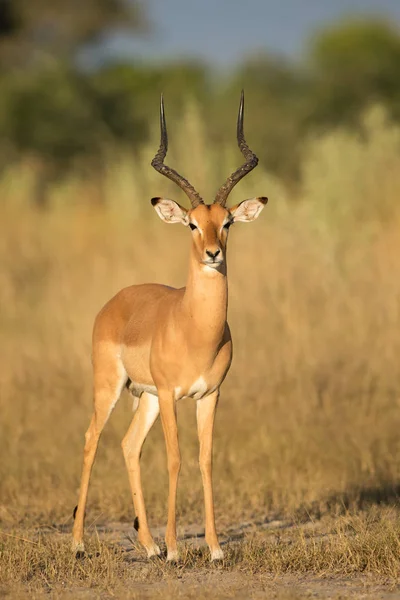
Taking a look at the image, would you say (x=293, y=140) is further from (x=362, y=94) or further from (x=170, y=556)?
(x=170, y=556)

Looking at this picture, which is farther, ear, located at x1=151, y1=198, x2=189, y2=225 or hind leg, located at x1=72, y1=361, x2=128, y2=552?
hind leg, located at x1=72, y1=361, x2=128, y2=552

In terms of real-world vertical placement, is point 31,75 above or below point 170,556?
above

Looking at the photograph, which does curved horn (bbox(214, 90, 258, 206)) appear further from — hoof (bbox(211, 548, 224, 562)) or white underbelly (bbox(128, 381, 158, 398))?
hoof (bbox(211, 548, 224, 562))

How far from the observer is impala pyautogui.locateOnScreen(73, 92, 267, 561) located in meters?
7.26

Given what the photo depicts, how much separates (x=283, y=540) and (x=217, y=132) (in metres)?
22.9

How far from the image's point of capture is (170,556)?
23.4 feet

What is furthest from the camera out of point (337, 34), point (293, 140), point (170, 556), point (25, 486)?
point (337, 34)

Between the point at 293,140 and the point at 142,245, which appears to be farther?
the point at 293,140

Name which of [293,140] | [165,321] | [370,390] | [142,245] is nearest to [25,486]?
[165,321]

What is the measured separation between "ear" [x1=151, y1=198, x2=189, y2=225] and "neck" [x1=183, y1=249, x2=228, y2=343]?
372mm

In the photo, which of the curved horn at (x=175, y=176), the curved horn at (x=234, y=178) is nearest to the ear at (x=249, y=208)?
the curved horn at (x=234, y=178)

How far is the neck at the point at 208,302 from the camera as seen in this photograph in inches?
289

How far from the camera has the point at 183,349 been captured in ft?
24.1

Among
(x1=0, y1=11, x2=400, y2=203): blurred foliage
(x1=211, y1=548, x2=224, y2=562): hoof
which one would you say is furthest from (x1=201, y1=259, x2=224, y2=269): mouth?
(x1=0, y1=11, x2=400, y2=203): blurred foliage
